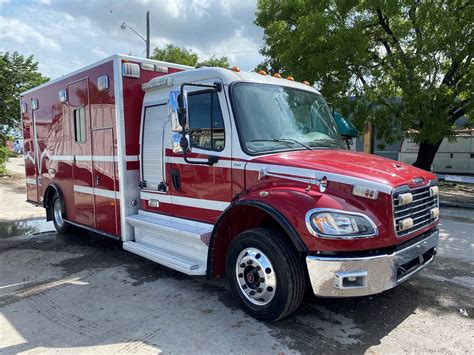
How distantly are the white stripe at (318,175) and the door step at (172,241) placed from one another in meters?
1.07

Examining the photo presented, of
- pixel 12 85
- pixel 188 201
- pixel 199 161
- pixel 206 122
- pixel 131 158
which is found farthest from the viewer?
pixel 12 85

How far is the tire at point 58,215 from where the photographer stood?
7.66m

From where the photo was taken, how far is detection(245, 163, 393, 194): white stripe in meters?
3.48

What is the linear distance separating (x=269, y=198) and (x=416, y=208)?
4.73 feet

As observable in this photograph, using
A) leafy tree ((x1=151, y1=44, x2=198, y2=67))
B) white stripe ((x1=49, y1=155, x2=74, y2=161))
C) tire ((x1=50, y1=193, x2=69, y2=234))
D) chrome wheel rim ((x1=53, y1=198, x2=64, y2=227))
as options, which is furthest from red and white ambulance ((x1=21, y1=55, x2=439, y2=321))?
leafy tree ((x1=151, y1=44, x2=198, y2=67))

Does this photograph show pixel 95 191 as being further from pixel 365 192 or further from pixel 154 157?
pixel 365 192

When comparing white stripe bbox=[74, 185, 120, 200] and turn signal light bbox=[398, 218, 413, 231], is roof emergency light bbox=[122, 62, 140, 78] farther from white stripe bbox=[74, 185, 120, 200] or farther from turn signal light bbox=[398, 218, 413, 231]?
turn signal light bbox=[398, 218, 413, 231]

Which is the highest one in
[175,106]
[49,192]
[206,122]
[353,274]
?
[175,106]

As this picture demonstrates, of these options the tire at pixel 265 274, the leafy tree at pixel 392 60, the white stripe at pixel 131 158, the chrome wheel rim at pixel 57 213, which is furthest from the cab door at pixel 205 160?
the leafy tree at pixel 392 60

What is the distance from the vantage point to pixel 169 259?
4.75 m

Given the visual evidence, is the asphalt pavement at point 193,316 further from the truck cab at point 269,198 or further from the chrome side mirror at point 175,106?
the chrome side mirror at point 175,106

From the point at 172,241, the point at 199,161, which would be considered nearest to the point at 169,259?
the point at 172,241

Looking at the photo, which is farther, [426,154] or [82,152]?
[426,154]

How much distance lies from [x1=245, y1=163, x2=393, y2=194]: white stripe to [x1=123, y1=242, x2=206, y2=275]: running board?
1277 millimetres
